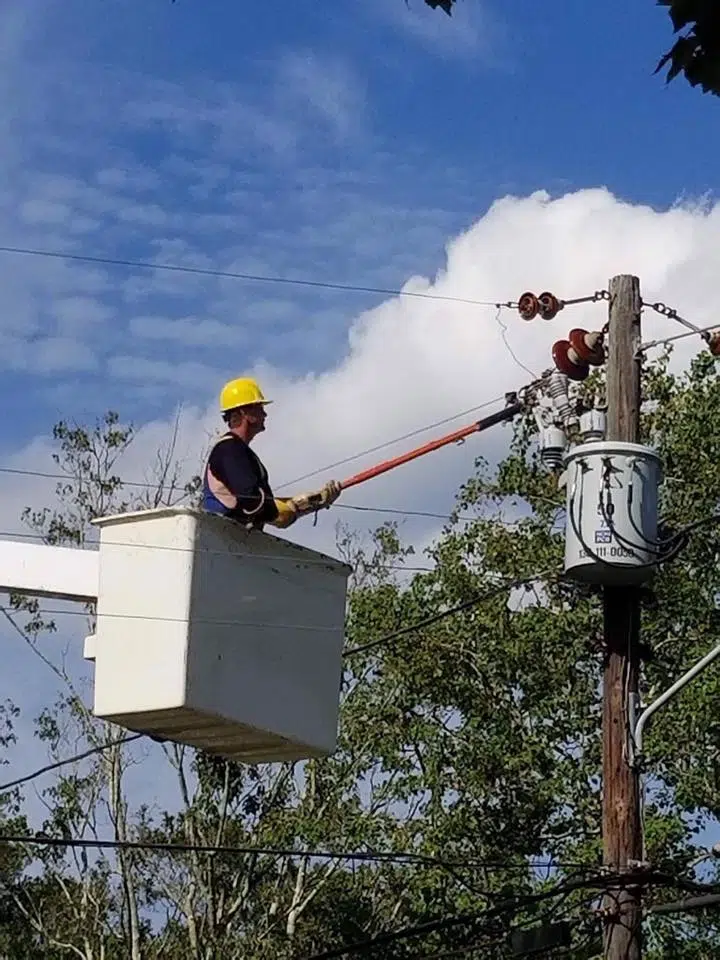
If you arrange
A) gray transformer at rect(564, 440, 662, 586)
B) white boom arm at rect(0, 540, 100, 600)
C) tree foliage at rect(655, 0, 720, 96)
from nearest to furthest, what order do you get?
tree foliage at rect(655, 0, 720, 96) → white boom arm at rect(0, 540, 100, 600) → gray transformer at rect(564, 440, 662, 586)

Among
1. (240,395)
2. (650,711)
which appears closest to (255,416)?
(240,395)

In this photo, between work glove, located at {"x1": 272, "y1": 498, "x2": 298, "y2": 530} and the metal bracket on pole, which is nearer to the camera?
work glove, located at {"x1": 272, "y1": 498, "x2": 298, "y2": 530}

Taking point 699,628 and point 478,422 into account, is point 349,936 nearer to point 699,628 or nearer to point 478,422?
point 699,628

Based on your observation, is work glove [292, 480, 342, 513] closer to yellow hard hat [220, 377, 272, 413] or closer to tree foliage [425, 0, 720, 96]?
yellow hard hat [220, 377, 272, 413]

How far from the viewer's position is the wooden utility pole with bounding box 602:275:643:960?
10.4m

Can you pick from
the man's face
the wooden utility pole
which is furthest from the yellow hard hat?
the wooden utility pole

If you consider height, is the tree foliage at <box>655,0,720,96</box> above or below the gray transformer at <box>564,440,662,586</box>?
below

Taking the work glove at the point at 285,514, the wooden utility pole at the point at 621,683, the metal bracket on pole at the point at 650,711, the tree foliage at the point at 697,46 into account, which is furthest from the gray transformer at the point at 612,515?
the tree foliage at the point at 697,46

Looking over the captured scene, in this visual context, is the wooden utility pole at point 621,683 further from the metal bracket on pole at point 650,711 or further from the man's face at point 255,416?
the man's face at point 255,416

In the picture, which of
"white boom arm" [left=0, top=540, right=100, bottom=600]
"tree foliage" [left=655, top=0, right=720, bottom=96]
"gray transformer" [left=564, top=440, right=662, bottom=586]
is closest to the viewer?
"tree foliage" [left=655, top=0, right=720, bottom=96]

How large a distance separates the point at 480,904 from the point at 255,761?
1355 cm

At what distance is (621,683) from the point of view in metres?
10.7

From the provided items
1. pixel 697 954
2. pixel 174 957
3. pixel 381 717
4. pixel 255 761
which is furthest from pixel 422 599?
pixel 255 761

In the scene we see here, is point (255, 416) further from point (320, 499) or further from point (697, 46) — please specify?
point (697, 46)
